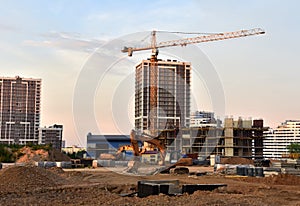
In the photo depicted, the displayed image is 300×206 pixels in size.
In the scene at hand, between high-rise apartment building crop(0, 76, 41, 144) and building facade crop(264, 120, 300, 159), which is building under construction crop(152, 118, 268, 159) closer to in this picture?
high-rise apartment building crop(0, 76, 41, 144)

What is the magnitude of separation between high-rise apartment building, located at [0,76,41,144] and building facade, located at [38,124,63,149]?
326 centimetres

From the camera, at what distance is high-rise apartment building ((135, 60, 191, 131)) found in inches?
2062

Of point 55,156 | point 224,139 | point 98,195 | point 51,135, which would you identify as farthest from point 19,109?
point 98,195

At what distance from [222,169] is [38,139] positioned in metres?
90.7

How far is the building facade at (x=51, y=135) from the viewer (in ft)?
386

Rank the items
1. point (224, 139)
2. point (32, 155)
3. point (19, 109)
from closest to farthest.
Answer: point (32, 155), point (224, 139), point (19, 109)

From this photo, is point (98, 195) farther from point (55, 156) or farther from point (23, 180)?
point (55, 156)

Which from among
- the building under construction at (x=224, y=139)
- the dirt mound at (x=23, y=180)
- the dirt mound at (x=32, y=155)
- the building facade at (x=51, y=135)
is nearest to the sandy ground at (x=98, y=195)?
the dirt mound at (x=23, y=180)

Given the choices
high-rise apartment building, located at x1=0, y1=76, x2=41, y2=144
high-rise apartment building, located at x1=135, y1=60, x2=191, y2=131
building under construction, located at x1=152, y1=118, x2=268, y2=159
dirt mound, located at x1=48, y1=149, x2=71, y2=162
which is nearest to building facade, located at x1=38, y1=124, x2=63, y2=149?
high-rise apartment building, located at x1=0, y1=76, x2=41, y2=144

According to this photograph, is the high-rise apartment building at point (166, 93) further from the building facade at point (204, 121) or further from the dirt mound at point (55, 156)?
the dirt mound at point (55, 156)

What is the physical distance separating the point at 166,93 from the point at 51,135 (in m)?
66.6

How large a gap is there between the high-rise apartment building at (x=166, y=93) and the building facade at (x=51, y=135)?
57357mm

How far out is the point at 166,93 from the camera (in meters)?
62.2

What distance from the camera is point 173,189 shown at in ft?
50.8
